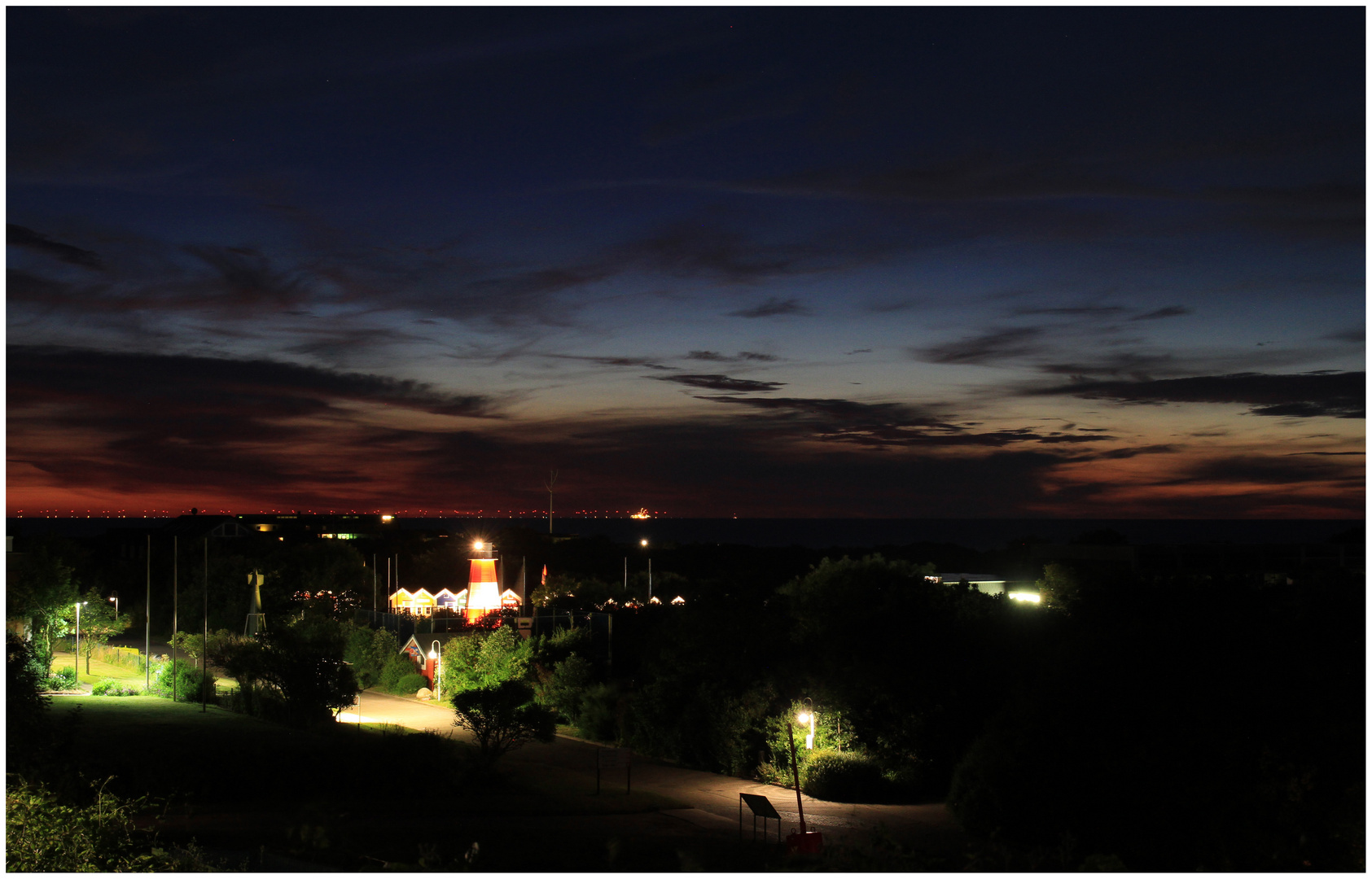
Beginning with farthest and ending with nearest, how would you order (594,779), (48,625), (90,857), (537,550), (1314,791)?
(537,550) < (48,625) < (594,779) < (1314,791) < (90,857)

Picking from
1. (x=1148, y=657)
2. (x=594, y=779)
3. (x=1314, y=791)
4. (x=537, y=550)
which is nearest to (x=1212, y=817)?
(x=1314, y=791)

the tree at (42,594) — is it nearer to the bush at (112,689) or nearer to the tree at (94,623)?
the tree at (94,623)

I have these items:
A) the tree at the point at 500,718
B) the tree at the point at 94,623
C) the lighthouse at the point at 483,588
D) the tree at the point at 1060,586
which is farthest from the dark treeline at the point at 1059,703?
the tree at the point at 94,623

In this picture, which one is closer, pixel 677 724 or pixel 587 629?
pixel 677 724

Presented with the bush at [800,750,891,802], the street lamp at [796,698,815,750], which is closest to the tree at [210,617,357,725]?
the street lamp at [796,698,815,750]

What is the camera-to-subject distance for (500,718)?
2395 cm

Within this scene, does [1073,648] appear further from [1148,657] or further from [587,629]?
[587,629]

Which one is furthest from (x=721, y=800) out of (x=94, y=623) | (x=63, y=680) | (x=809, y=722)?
(x=94, y=623)

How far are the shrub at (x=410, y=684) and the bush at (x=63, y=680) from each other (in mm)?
9391

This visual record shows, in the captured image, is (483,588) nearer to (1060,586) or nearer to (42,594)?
(42,594)

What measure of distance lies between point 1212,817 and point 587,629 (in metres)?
19.6

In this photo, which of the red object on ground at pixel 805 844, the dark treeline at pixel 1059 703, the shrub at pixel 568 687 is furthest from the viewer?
the shrub at pixel 568 687

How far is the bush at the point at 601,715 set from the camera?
3020 centimetres

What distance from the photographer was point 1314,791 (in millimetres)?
18094
